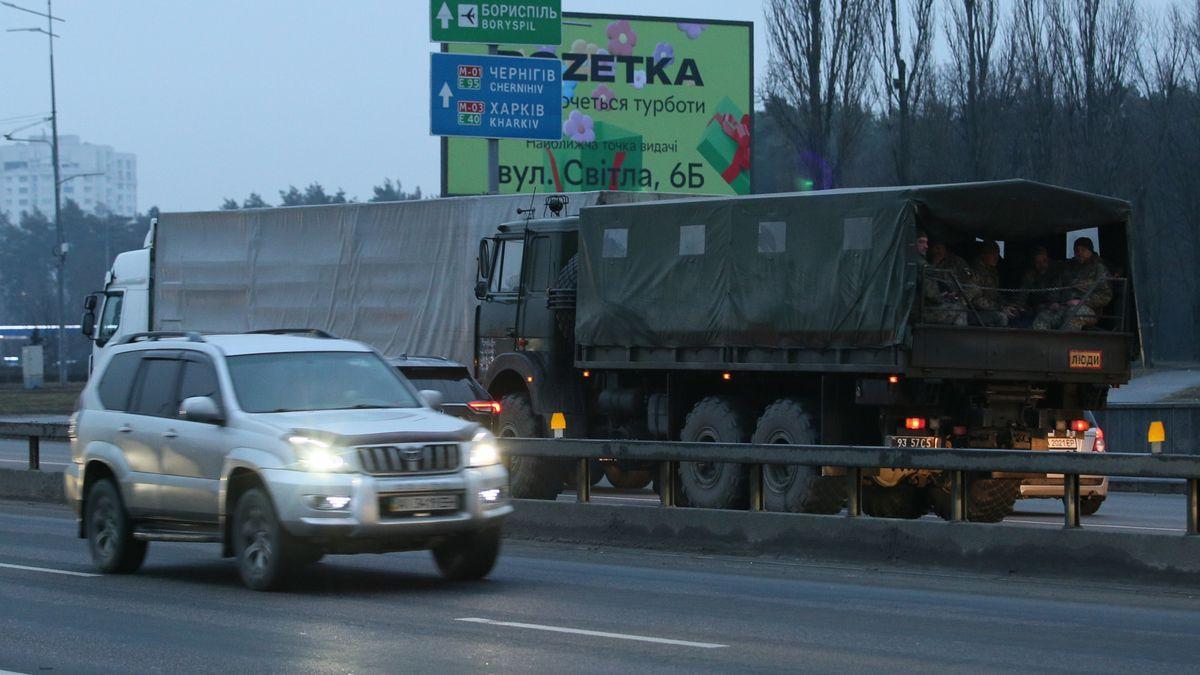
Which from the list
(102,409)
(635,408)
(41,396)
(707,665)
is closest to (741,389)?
(635,408)

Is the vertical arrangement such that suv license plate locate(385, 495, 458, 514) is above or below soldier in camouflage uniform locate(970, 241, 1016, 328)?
below

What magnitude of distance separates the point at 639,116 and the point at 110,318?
16.4 meters

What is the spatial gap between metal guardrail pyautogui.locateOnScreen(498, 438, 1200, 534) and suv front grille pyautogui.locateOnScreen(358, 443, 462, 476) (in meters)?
3.34

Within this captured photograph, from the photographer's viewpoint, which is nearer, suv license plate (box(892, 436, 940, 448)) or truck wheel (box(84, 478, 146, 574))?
truck wheel (box(84, 478, 146, 574))

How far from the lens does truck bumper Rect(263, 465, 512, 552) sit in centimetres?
1163

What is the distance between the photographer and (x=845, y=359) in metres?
17.5

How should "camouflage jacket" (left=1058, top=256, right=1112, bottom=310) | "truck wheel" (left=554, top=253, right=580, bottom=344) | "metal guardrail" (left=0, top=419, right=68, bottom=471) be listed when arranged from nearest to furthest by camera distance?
"camouflage jacket" (left=1058, top=256, right=1112, bottom=310), "truck wheel" (left=554, top=253, right=580, bottom=344), "metal guardrail" (left=0, top=419, right=68, bottom=471)

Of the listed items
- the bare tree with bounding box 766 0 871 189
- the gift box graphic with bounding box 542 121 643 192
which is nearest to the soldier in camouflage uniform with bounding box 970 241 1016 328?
the gift box graphic with bounding box 542 121 643 192

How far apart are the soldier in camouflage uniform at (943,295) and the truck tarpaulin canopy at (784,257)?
26 centimetres

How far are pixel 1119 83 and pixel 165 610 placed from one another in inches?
2184

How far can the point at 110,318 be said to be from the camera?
31.0m

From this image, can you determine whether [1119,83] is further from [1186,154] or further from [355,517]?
[355,517]

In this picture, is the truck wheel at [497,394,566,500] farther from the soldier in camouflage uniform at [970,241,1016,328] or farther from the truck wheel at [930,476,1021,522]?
the soldier in camouflage uniform at [970,241,1016,328]

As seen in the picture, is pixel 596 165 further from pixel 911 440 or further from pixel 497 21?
pixel 911 440
